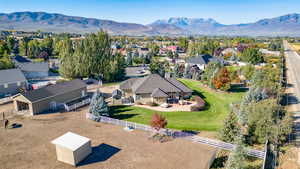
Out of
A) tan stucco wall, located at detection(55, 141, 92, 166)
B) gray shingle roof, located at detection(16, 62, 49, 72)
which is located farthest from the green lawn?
gray shingle roof, located at detection(16, 62, 49, 72)

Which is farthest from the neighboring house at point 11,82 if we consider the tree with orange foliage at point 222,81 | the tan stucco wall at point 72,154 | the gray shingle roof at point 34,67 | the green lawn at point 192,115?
the tree with orange foliage at point 222,81

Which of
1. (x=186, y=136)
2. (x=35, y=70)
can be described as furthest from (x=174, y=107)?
(x=35, y=70)

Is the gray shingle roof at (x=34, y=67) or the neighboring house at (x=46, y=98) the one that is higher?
the gray shingle roof at (x=34, y=67)

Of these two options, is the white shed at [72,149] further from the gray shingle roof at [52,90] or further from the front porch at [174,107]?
the front porch at [174,107]

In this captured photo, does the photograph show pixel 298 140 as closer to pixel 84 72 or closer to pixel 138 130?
pixel 138 130

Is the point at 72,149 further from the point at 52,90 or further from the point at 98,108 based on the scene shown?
the point at 52,90

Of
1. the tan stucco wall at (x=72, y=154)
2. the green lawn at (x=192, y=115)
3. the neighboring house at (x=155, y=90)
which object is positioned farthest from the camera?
the neighboring house at (x=155, y=90)

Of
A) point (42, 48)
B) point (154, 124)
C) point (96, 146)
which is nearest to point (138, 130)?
point (154, 124)
